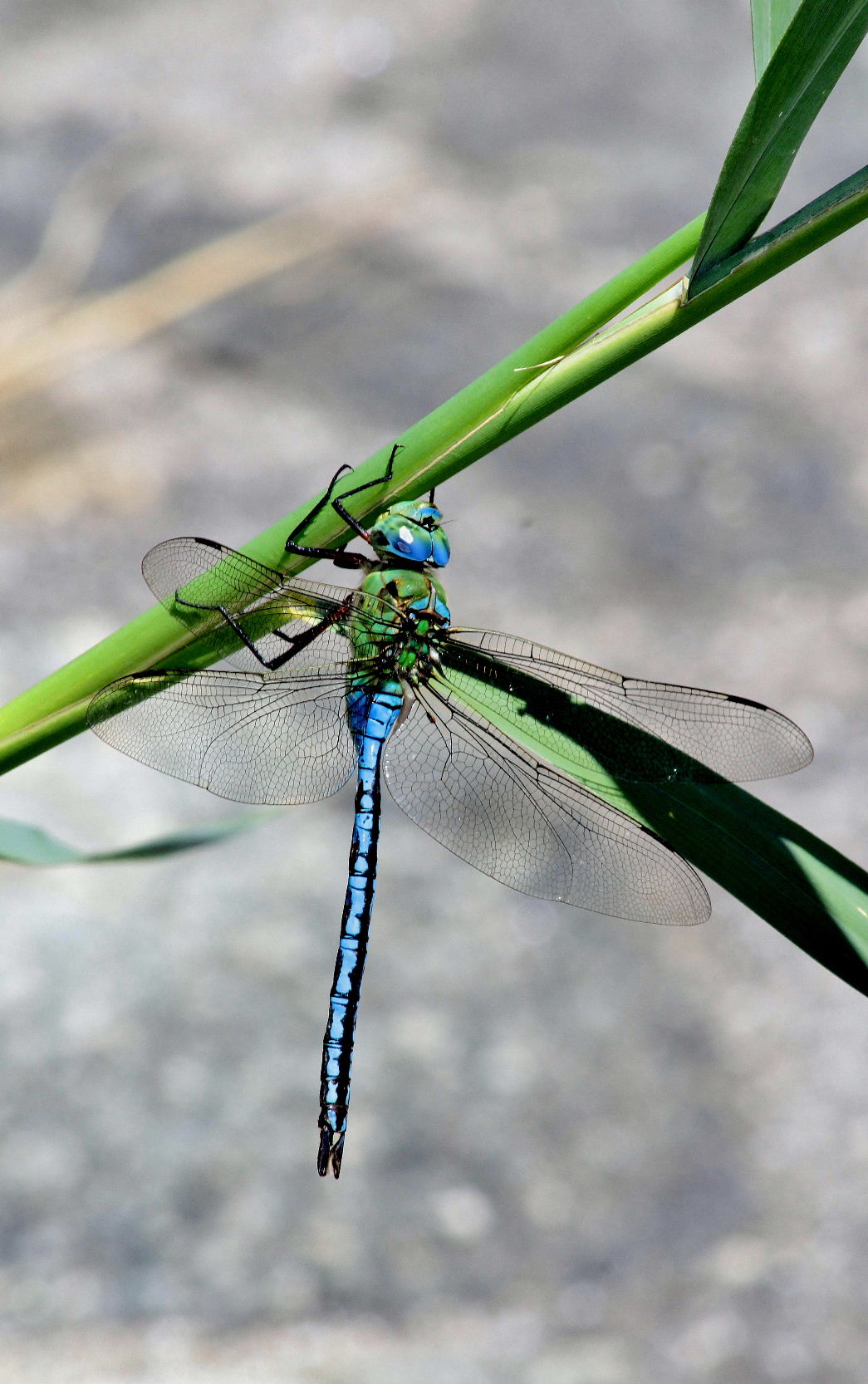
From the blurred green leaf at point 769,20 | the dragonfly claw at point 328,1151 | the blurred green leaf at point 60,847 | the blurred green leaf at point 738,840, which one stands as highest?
the blurred green leaf at point 769,20

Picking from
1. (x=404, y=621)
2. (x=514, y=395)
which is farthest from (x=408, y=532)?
(x=514, y=395)

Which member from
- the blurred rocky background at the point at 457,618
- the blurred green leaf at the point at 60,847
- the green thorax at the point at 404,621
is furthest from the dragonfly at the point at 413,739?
the blurred rocky background at the point at 457,618

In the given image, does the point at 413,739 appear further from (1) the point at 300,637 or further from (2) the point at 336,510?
(2) the point at 336,510

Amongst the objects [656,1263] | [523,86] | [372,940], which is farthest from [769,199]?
[523,86]

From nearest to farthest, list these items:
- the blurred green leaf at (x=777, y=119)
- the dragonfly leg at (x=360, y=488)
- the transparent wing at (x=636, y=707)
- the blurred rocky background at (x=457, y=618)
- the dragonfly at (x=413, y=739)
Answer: the blurred green leaf at (x=777, y=119), the dragonfly leg at (x=360, y=488), the transparent wing at (x=636, y=707), the dragonfly at (x=413, y=739), the blurred rocky background at (x=457, y=618)

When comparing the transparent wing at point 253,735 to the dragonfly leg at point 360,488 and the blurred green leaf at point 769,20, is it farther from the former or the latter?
the blurred green leaf at point 769,20

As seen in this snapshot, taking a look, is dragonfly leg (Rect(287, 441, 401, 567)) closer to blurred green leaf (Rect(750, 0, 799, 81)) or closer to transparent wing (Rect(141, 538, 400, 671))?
transparent wing (Rect(141, 538, 400, 671))

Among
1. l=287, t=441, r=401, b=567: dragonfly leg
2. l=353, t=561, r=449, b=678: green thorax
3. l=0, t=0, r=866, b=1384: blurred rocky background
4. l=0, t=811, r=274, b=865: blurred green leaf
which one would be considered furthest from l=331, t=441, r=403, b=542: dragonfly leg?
l=0, t=0, r=866, b=1384: blurred rocky background
